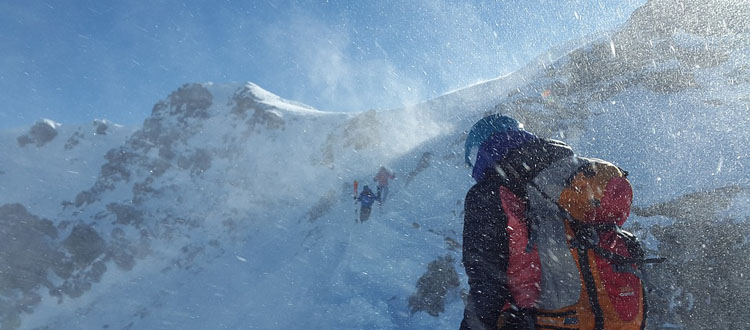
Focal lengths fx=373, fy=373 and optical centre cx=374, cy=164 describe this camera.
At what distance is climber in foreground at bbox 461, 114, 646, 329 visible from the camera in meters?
1.77

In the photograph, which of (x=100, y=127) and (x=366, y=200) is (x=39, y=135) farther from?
(x=366, y=200)

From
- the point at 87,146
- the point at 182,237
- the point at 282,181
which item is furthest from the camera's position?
the point at 87,146

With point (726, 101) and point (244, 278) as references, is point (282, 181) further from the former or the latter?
point (726, 101)

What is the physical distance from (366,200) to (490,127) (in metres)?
17.2

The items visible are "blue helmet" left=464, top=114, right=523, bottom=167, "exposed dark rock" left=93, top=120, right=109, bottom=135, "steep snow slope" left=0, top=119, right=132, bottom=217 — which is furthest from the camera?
"exposed dark rock" left=93, top=120, right=109, bottom=135

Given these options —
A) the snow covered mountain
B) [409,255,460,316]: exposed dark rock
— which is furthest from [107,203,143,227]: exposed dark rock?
[409,255,460,316]: exposed dark rock

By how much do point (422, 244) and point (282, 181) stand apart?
32751mm

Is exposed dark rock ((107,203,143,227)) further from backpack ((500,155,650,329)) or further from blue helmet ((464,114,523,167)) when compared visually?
backpack ((500,155,650,329))

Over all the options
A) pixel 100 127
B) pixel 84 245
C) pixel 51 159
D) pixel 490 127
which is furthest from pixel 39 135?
pixel 490 127

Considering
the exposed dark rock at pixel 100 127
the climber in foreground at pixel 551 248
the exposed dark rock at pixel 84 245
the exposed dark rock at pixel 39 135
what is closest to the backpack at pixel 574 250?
the climber in foreground at pixel 551 248

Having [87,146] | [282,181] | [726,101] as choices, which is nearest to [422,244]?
[726,101]

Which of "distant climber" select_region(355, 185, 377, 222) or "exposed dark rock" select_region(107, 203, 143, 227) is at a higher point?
"distant climber" select_region(355, 185, 377, 222)

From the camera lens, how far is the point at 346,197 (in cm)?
3078

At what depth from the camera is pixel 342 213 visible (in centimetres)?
2700
